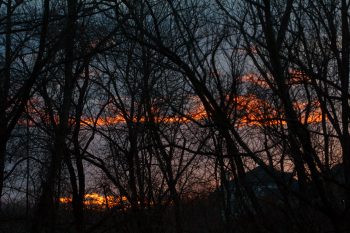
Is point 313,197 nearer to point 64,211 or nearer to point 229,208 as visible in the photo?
point 229,208

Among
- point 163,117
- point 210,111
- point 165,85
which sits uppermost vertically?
point 165,85

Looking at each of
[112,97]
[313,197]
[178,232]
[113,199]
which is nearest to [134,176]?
[113,199]

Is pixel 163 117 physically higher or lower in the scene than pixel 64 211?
higher

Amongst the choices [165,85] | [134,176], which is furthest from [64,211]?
[165,85]

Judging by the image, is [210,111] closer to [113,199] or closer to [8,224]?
[8,224]

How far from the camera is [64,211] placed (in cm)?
1045

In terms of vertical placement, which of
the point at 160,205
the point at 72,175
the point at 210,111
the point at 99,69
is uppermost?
the point at 99,69

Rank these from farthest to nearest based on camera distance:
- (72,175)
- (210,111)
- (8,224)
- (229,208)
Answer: (72,175), (229,208), (8,224), (210,111)

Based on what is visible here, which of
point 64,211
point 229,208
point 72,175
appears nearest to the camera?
point 229,208

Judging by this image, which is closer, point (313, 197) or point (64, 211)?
point (313, 197)

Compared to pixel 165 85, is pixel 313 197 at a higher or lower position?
lower

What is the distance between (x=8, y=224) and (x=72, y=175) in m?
7.06

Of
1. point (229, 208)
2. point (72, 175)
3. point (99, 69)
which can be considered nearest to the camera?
point (229, 208)

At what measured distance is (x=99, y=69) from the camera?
14.8 meters
